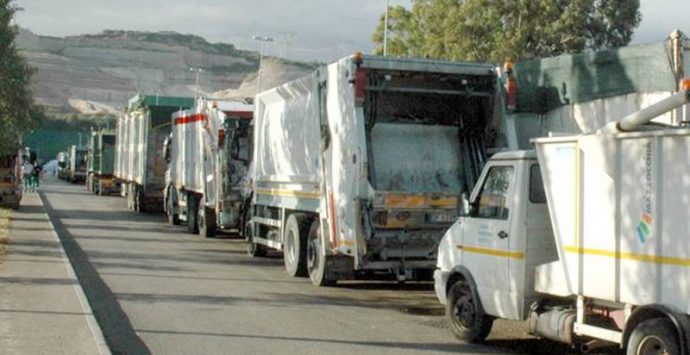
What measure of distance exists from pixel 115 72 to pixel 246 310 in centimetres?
16454

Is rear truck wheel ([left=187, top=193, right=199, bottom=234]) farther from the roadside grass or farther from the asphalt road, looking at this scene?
the asphalt road

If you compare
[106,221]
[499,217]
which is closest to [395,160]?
[499,217]

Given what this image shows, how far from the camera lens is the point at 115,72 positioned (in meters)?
172

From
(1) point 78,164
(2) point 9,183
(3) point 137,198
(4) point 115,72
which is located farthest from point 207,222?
(4) point 115,72

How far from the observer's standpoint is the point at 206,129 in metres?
24.1

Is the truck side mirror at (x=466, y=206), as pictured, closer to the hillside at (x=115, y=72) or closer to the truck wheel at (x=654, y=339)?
the truck wheel at (x=654, y=339)

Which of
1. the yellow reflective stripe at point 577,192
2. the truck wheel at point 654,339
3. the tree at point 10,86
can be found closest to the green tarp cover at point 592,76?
the yellow reflective stripe at point 577,192

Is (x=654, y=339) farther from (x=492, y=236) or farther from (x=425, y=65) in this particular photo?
(x=425, y=65)

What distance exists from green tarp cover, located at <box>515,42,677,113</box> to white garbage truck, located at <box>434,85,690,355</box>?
4.35 m

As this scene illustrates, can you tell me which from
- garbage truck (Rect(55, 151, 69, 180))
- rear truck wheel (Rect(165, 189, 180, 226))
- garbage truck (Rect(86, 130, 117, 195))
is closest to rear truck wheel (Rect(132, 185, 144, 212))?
rear truck wheel (Rect(165, 189, 180, 226))

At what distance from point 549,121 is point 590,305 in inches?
281

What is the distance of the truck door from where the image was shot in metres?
10.1

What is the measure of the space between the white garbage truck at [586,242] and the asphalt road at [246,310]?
32.5 inches

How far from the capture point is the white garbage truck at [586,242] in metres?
8.12
